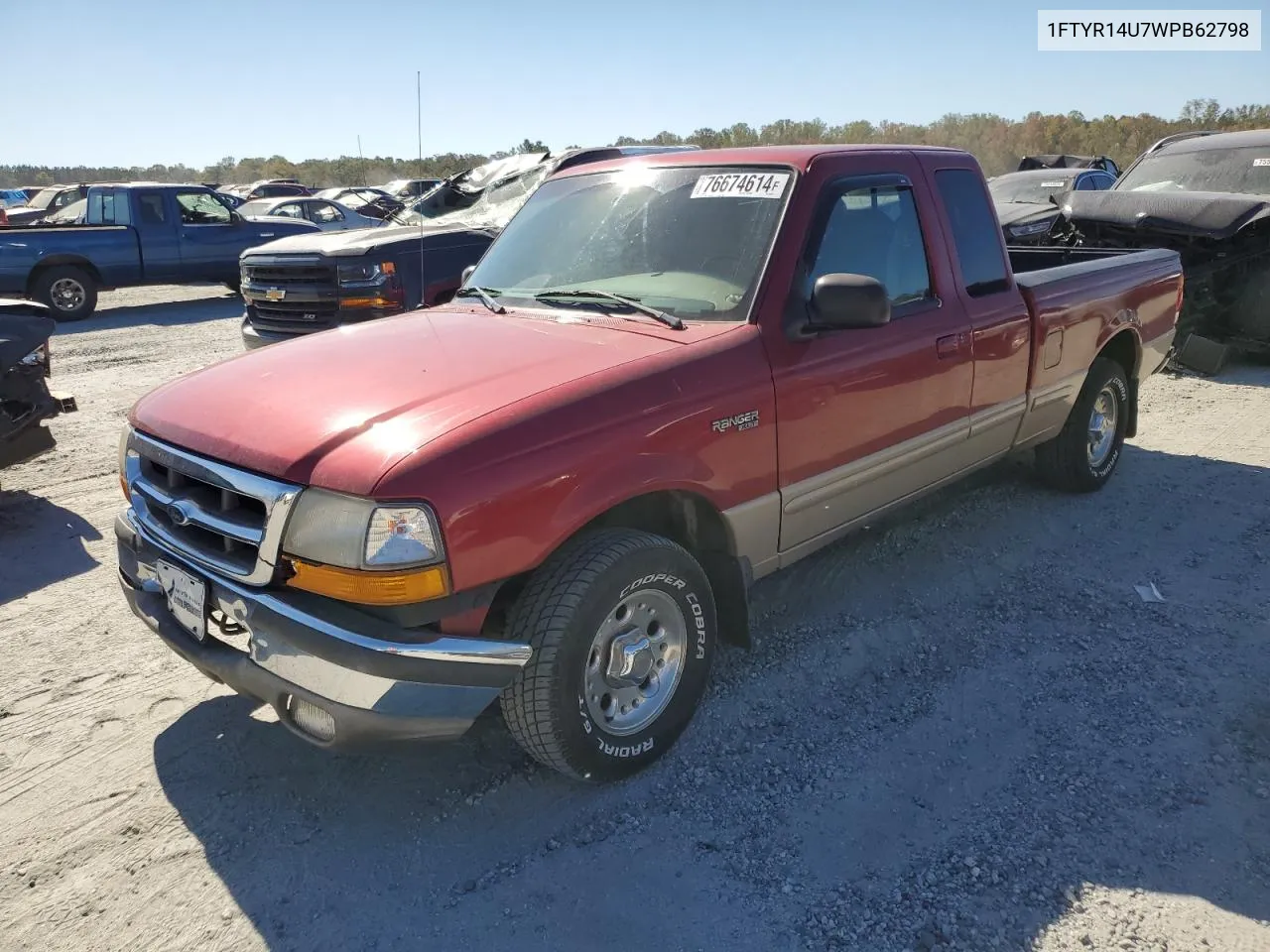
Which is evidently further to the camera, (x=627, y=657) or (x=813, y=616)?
(x=813, y=616)

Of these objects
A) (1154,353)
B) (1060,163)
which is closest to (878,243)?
(1154,353)

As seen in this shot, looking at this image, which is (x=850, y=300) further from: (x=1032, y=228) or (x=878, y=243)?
(x=1032, y=228)

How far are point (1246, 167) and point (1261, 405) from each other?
10.9ft

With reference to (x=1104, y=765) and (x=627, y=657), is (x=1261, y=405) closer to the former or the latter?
(x=1104, y=765)

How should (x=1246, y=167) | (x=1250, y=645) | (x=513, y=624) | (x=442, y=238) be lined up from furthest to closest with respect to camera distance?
(x=1246, y=167) → (x=442, y=238) → (x=1250, y=645) → (x=513, y=624)

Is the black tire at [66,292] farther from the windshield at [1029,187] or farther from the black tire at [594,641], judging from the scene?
the black tire at [594,641]

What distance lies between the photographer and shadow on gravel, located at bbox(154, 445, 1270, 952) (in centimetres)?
254

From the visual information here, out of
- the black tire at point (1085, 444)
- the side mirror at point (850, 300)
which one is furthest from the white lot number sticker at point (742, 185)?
the black tire at point (1085, 444)

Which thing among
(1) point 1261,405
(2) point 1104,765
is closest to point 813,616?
(2) point 1104,765

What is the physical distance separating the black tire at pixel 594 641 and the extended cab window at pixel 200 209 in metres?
13.8

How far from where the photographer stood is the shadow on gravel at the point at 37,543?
4672mm

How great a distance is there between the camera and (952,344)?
4.05 metres

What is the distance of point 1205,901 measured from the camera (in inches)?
99.6

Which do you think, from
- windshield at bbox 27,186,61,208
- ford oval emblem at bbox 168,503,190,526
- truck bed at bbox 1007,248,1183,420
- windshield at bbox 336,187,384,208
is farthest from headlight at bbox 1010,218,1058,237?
windshield at bbox 27,186,61,208
